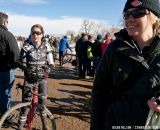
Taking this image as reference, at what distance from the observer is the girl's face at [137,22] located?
2469 mm

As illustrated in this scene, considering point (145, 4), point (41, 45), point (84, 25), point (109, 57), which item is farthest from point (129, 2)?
point (84, 25)

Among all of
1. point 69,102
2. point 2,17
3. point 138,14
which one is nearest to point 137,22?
point 138,14

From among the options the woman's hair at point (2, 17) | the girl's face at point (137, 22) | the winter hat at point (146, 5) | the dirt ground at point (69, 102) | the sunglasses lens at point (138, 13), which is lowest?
the dirt ground at point (69, 102)

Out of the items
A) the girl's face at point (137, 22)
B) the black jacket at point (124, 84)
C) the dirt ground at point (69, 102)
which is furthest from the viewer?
the dirt ground at point (69, 102)

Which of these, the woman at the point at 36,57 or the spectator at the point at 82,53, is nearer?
the woman at the point at 36,57

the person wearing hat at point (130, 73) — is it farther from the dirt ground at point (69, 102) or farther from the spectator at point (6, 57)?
the dirt ground at point (69, 102)

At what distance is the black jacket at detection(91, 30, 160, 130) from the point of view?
2.30 metres

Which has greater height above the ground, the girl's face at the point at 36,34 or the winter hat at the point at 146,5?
the winter hat at the point at 146,5

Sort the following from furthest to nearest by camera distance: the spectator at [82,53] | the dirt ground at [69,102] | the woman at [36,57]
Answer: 1. the spectator at [82,53]
2. the dirt ground at [69,102]
3. the woman at [36,57]

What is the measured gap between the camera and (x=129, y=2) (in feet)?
8.40

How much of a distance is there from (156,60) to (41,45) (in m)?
3.59

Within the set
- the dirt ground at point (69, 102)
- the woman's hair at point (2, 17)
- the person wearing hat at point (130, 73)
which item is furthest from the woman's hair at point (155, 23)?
the dirt ground at point (69, 102)

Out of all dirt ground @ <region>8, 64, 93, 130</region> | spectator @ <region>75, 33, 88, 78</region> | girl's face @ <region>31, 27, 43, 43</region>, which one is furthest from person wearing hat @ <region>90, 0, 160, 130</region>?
spectator @ <region>75, 33, 88, 78</region>

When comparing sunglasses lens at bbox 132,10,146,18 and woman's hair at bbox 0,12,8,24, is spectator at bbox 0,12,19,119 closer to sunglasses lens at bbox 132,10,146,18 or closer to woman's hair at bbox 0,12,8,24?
woman's hair at bbox 0,12,8,24
